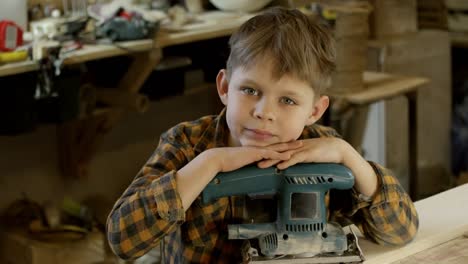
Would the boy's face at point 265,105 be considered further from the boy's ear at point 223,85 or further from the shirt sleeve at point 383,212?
the shirt sleeve at point 383,212

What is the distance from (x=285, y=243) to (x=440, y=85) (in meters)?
3.19

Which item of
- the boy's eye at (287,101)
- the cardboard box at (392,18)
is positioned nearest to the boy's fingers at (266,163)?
the boy's eye at (287,101)

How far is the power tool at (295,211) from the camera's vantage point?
1371 mm

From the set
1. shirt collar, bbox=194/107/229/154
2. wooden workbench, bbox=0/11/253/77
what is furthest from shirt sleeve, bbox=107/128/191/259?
wooden workbench, bbox=0/11/253/77

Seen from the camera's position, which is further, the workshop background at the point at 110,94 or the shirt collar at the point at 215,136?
the workshop background at the point at 110,94

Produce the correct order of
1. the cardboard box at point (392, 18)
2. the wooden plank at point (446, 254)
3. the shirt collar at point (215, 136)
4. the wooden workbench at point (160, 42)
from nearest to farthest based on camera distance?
the wooden plank at point (446, 254) → the shirt collar at point (215, 136) → the wooden workbench at point (160, 42) → the cardboard box at point (392, 18)

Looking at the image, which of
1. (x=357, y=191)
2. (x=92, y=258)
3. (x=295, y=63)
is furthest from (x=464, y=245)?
(x=92, y=258)

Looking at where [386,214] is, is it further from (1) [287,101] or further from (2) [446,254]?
(1) [287,101]

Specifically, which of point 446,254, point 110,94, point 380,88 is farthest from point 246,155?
point 380,88

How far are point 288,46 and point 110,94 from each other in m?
1.81

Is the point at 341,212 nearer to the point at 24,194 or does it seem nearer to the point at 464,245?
the point at 464,245

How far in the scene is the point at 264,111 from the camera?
4.64ft

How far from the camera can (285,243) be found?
1377mm

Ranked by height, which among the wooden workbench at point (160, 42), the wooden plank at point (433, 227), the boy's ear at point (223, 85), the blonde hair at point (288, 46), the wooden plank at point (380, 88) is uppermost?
the blonde hair at point (288, 46)
